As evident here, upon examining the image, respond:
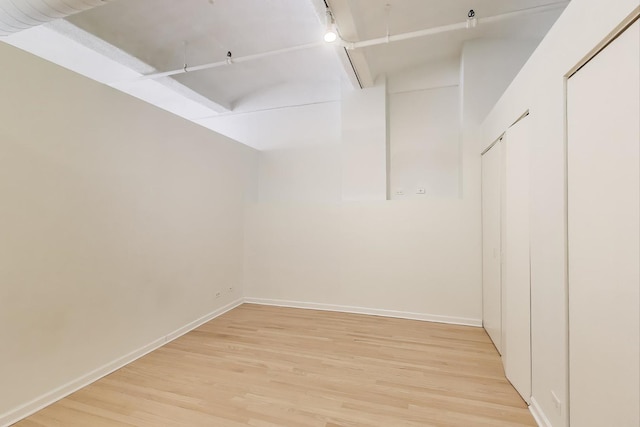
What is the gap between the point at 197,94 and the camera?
4.40m

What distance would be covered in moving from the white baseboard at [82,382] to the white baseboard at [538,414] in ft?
11.2

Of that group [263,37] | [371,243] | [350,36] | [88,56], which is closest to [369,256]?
[371,243]

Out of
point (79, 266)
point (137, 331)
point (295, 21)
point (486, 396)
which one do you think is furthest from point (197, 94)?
point (486, 396)

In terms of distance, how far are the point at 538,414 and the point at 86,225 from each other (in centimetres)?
372

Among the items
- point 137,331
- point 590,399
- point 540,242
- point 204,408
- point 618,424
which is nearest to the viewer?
point 618,424

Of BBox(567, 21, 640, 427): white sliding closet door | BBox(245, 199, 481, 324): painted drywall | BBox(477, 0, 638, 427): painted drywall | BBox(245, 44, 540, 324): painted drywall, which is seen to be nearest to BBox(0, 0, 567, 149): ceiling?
BBox(245, 44, 540, 324): painted drywall

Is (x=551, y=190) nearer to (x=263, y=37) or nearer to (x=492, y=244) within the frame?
(x=492, y=244)

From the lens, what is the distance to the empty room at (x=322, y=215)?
144 centimetres

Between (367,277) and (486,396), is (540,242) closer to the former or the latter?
(486,396)

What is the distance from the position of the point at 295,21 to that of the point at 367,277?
11.0ft

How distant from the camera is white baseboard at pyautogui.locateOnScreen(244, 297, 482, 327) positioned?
359 centimetres

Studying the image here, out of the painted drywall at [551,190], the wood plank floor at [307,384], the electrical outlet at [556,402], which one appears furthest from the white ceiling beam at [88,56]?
the electrical outlet at [556,402]

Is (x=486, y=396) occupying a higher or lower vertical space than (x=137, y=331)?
lower

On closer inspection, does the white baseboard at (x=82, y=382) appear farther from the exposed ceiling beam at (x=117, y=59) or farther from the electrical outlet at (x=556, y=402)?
the electrical outlet at (x=556, y=402)
